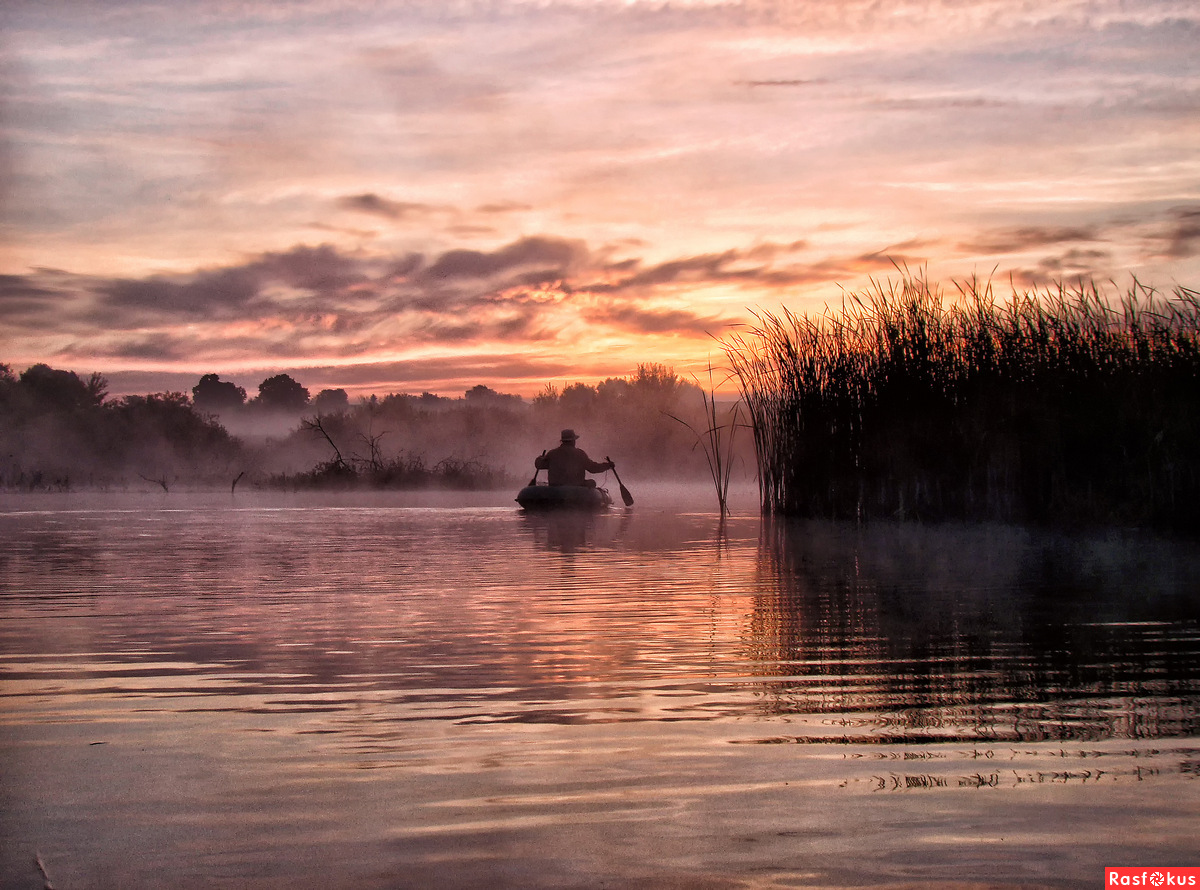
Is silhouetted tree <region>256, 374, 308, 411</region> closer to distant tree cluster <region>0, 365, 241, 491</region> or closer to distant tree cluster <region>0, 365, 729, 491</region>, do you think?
distant tree cluster <region>0, 365, 729, 491</region>

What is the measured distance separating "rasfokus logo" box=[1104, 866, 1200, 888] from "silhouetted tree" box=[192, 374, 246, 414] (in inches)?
2545

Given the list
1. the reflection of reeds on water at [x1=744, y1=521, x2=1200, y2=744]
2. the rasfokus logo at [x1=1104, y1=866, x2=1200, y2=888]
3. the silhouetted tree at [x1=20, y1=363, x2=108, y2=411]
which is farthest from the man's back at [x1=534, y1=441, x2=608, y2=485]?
the silhouetted tree at [x1=20, y1=363, x2=108, y2=411]

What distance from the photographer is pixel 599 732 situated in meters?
3.49

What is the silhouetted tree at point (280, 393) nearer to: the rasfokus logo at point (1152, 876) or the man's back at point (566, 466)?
the man's back at point (566, 466)

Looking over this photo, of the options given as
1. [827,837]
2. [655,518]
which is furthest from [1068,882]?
[655,518]

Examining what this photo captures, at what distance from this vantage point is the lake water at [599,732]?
2.41 m

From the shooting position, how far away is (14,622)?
19.8 ft

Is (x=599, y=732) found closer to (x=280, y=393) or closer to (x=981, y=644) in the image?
(x=981, y=644)

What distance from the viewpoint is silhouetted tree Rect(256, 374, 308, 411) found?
65000 mm

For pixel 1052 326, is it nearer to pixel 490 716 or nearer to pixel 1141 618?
pixel 1141 618

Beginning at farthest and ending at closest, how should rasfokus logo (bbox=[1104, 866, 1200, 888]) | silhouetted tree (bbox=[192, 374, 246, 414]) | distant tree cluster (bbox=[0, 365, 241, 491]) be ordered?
silhouetted tree (bbox=[192, 374, 246, 414]) < distant tree cluster (bbox=[0, 365, 241, 491]) < rasfokus logo (bbox=[1104, 866, 1200, 888])

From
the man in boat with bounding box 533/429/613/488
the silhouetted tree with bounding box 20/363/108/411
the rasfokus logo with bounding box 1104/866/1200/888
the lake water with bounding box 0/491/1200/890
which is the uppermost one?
the silhouetted tree with bounding box 20/363/108/411

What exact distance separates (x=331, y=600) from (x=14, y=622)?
174 centimetres

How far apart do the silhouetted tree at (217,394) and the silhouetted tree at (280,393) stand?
1.19 m
